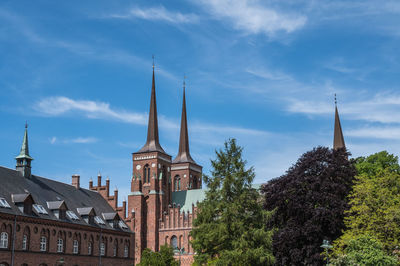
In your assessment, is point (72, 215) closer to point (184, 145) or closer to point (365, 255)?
point (365, 255)

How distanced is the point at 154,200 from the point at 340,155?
4874 cm

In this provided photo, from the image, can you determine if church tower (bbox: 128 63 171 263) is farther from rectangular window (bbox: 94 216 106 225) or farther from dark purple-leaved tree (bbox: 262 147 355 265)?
dark purple-leaved tree (bbox: 262 147 355 265)

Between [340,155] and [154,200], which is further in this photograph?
[154,200]

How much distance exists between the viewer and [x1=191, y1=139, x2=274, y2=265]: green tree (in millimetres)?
35719

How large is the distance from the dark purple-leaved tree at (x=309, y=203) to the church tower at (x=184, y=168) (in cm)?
5991

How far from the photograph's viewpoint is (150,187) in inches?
3590

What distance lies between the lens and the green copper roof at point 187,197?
95519 millimetres

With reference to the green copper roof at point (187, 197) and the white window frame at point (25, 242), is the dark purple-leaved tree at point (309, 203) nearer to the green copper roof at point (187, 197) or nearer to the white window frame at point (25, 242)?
the white window frame at point (25, 242)

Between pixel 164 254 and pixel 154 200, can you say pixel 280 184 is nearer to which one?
pixel 164 254

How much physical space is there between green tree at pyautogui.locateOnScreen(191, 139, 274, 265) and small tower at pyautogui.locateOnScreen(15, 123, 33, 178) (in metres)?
23.7

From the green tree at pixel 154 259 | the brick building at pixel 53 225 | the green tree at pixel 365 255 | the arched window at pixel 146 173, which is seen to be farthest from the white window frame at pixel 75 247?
the arched window at pixel 146 173

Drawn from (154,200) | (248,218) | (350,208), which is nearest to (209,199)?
(248,218)

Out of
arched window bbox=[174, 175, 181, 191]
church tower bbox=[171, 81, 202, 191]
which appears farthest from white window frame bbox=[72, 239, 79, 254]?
arched window bbox=[174, 175, 181, 191]

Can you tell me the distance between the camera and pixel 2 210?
44.2m
